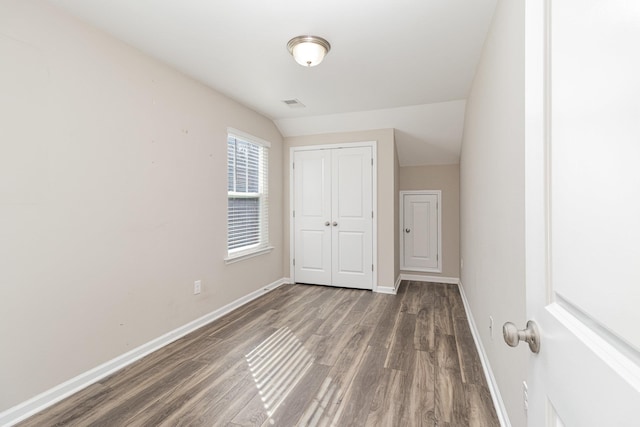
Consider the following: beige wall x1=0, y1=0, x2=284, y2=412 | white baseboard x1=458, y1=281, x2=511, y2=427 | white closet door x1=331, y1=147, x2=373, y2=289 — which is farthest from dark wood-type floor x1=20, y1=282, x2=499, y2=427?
white closet door x1=331, y1=147, x2=373, y2=289

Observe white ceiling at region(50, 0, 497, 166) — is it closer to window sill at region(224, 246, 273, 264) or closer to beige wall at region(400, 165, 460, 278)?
beige wall at region(400, 165, 460, 278)

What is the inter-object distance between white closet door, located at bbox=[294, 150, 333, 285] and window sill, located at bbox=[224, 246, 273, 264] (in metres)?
0.59

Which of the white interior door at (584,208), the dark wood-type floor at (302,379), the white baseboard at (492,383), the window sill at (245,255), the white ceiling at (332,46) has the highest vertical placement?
the white ceiling at (332,46)

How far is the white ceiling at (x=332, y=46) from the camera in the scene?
1941 millimetres

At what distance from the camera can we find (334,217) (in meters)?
4.50

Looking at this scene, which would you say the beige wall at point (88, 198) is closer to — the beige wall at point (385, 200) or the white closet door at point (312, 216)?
the white closet door at point (312, 216)

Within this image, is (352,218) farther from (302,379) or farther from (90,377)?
(90,377)

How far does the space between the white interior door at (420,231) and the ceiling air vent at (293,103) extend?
7.47 feet

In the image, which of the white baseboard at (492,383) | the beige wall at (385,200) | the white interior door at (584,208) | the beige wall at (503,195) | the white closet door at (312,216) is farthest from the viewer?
the white closet door at (312,216)

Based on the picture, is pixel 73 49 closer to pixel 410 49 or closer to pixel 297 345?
pixel 410 49

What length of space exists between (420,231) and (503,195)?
3428mm

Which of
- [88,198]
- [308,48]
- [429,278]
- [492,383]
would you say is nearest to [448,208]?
[429,278]

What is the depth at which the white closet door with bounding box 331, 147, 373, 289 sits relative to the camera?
14.2 ft

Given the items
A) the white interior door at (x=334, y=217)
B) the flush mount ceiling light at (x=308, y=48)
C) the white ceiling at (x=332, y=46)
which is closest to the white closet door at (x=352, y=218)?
the white interior door at (x=334, y=217)
